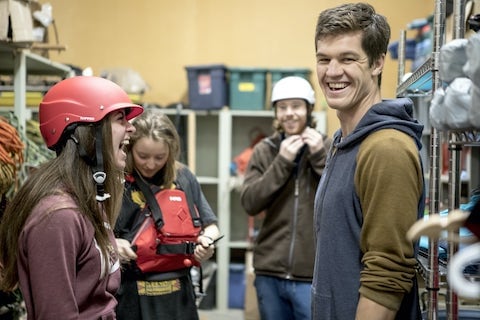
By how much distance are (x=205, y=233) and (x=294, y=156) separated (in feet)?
1.83

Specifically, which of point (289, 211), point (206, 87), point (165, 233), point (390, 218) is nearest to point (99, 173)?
point (165, 233)

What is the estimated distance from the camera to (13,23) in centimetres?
268

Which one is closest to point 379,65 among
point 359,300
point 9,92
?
point 359,300

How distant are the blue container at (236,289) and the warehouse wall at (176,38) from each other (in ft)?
5.79

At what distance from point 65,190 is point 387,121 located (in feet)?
2.91

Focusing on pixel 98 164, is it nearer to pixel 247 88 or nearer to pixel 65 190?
pixel 65 190

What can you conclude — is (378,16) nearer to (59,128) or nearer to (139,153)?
(59,128)

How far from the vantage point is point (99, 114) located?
5.74 feet

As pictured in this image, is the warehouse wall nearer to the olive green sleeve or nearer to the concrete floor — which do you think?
the concrete floor

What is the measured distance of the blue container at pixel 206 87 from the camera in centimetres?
524

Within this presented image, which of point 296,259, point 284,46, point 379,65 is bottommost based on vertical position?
point 296,259

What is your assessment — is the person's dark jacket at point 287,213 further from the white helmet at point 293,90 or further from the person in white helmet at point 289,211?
the white helmet at point 293,90

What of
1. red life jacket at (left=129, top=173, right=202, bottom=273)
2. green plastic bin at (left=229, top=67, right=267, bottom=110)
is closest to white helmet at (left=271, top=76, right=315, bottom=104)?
red life jacket at (left=129, top=173, right=202, bottom=273)

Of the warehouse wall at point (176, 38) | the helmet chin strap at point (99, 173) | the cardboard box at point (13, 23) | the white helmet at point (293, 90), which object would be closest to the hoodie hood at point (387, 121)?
the helmet chin strap at point (99, 173)
